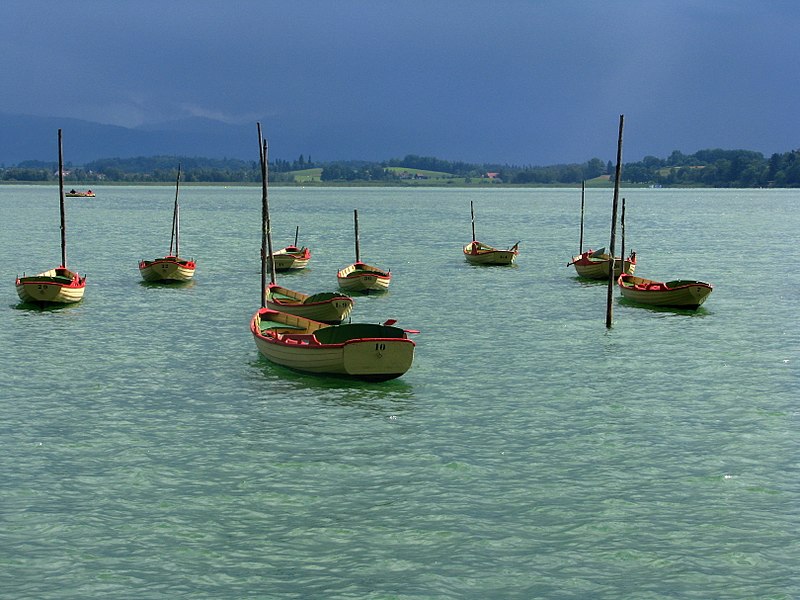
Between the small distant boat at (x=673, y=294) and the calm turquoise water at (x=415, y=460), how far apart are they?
109 centimetres

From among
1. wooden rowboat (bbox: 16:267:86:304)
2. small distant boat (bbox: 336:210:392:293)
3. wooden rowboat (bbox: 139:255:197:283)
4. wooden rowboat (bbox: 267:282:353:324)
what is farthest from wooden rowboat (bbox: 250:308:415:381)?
wooden rowboat (bbox: 139:255:197:283)

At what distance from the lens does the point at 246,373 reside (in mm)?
32969

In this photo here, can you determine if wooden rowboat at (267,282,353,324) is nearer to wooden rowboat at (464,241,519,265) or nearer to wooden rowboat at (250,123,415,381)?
wooden rowboat at (250,123,415,381)

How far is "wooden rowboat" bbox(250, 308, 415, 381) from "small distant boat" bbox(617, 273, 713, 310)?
74.9 ft

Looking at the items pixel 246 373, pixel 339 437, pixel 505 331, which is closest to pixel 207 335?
pixel 246 373

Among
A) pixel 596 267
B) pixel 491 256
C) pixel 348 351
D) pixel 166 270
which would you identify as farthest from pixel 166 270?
pixel 348 351

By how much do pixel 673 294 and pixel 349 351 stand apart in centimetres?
2497

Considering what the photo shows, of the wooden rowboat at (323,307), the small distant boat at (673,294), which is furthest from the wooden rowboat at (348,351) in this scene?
the small distant boat at (673,294)

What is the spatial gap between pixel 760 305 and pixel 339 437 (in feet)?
116

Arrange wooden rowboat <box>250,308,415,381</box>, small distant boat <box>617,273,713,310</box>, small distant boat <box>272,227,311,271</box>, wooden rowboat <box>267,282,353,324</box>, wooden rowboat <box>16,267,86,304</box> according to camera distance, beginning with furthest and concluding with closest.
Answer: small distant boat <box>272,227,311,271</box> < small distant boat <box>617,273,713,310</box> < wooden rowboat <box>16,267,86,304</box> < wooden rowboat <box>267,282,353,324</box> < wooden rowboat <box>250,308,415,381</box>

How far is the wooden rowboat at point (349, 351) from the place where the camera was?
98.7 ft

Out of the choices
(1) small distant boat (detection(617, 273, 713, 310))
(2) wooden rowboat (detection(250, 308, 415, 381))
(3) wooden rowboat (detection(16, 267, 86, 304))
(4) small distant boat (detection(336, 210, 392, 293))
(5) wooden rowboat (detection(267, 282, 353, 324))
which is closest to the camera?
(2) wooden rowboat (detection(250, 308, 415, 381))

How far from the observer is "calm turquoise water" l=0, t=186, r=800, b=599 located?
16656 mm

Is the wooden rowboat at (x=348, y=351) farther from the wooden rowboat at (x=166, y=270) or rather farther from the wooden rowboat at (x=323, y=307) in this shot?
→ the wooden rowboat at (x=166, y=270)
